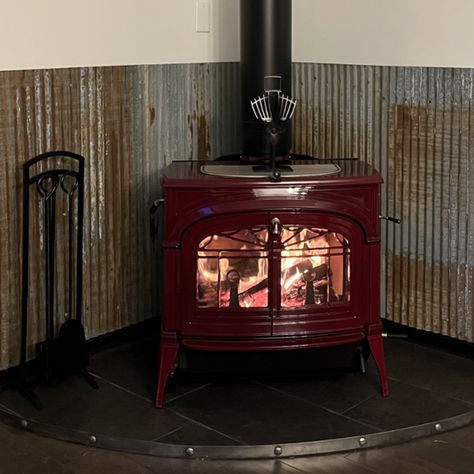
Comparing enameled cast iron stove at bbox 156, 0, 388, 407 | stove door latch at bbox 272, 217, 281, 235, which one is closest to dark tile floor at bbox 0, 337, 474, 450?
enameled cast iron stove at bbox 156, 0, 388, 407

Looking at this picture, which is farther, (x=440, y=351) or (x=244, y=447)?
(x=440, y=351)

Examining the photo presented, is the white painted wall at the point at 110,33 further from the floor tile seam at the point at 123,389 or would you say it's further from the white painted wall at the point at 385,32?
the floor tile seam at the point at 123,389

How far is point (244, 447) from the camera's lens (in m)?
2.47

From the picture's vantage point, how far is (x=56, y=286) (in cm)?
297

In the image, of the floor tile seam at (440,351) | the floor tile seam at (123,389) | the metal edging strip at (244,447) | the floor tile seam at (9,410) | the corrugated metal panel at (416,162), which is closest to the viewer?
the metal edging strip at (244,447)

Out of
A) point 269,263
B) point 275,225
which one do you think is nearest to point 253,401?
point 269,263

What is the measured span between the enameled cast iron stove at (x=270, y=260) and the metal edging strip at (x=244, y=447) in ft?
0.76

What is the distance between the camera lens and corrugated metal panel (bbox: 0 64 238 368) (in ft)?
9.20

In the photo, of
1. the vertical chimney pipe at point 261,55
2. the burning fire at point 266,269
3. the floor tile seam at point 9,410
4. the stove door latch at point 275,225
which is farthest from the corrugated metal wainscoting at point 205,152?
the stove door latch at point 275,225

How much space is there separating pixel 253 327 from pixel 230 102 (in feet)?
3.55

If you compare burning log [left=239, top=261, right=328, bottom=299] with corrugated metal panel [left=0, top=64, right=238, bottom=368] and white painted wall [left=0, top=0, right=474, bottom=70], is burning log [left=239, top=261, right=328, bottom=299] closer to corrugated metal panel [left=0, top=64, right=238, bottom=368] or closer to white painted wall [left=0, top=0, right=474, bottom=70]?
corrugated metal panel [left=0, top=64, right=238, bottom=368]

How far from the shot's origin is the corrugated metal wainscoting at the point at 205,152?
9.45ft

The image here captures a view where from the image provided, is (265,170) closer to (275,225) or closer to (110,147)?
(275,225)

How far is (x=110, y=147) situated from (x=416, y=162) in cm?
104
